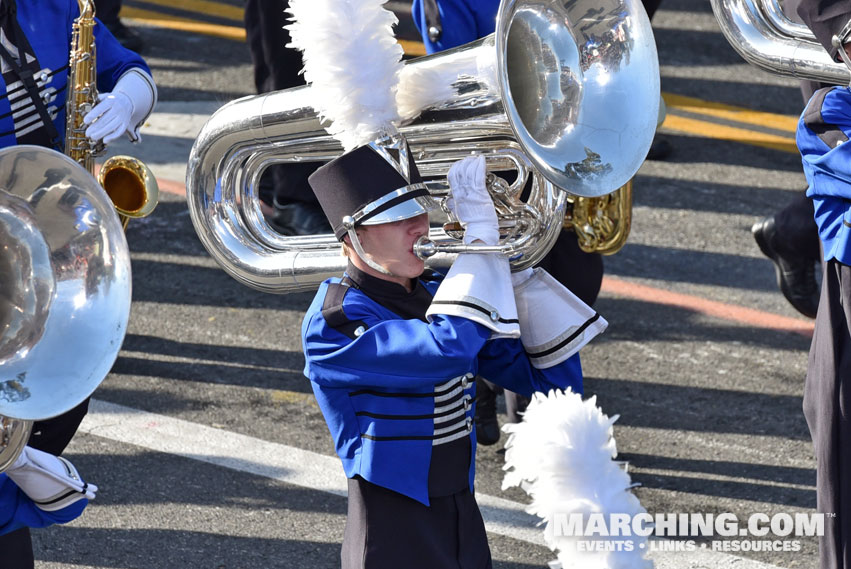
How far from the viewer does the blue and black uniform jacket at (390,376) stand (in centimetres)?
288

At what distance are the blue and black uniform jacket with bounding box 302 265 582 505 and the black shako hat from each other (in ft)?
0.63

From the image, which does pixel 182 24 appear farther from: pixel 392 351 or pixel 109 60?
pixel 392 351

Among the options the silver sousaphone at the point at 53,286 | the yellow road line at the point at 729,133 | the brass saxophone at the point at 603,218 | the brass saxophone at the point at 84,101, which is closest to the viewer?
the silver sousaphone at the point at 53,286

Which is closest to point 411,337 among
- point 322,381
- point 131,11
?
point 322,381

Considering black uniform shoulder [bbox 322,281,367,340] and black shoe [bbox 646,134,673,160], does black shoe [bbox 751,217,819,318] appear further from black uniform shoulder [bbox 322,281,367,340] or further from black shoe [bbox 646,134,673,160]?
black uniform shoulder [bbox 322,281,367,340]

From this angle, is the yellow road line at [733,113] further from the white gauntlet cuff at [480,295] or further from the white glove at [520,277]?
the white gauntlet cuff at [480,295]

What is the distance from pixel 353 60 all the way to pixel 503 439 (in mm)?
2479

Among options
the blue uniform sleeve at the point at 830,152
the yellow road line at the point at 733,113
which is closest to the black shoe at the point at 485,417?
the blue uniform sleeve at the point at 830,152

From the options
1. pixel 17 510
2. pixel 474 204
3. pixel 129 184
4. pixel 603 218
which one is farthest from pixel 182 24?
pixel 474 204

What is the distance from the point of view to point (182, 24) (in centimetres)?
933

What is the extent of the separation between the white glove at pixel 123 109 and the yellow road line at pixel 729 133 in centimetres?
452

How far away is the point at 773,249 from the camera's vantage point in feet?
18.0

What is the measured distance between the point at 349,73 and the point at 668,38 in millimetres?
6613

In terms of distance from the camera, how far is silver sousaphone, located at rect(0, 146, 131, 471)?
263 centimetres
